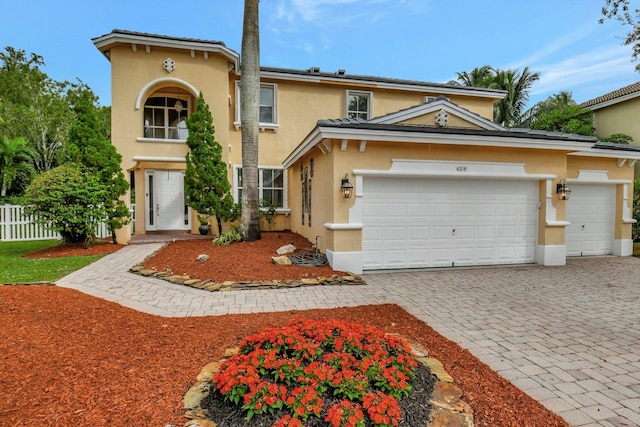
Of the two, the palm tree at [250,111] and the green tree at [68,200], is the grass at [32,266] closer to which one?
the green tree at [68,200]

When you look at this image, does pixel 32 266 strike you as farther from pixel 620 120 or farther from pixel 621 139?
pixel 620 120

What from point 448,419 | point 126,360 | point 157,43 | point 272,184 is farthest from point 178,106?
point 448,419

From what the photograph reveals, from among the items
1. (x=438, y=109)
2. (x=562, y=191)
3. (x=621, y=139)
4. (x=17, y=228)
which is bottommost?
(x=17, y=228)

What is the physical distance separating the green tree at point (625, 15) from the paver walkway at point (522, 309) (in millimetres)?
8649

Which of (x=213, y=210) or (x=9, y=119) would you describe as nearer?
(x=213, y=210)

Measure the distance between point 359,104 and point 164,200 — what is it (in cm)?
906

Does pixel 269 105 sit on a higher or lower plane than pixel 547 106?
lower

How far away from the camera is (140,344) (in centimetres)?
358

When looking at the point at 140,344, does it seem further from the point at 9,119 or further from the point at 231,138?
the point at 9,119

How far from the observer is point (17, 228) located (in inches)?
480

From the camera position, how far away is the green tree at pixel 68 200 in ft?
30.6

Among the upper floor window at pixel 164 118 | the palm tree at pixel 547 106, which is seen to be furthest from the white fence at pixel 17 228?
the palm tree at pixel 547 106

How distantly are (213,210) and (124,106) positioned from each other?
4.98 metres

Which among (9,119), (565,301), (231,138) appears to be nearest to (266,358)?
(565,301)
